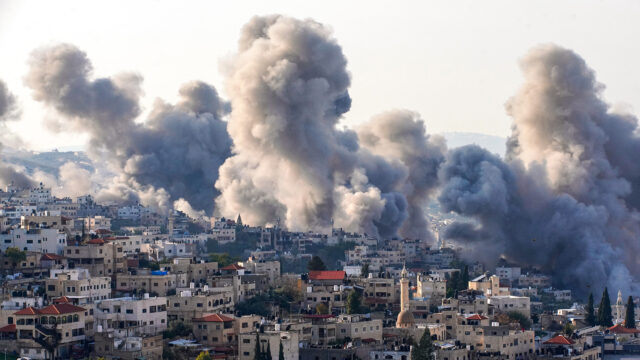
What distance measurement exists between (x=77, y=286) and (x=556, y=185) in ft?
201

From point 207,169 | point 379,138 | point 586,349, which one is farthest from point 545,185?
point 586,349

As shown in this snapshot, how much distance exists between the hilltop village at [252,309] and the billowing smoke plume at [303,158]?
1733 cm

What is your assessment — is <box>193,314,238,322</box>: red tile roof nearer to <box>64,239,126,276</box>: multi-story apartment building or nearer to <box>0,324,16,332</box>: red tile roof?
<box>0,324,16,332</box>: red tile roof

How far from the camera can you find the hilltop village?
241 ft

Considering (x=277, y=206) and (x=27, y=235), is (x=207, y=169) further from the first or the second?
(x=27, y=235)

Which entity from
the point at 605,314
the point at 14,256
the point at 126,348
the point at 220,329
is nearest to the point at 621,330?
the point at 605,314

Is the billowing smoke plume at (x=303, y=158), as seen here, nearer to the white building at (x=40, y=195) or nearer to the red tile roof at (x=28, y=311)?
the white building at (x=40, y=195)

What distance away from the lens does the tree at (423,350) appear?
243 ft

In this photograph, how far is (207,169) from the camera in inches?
5886

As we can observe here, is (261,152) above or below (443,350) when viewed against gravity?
above

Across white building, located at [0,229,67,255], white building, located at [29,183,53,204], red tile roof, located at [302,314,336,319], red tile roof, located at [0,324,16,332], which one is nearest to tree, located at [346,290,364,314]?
red tile roof, located at [302,314,336,319]

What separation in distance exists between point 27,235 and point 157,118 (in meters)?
64.0

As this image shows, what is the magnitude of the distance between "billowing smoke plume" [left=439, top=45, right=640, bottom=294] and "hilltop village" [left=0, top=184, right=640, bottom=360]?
1149 cm

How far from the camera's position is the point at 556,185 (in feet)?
432
